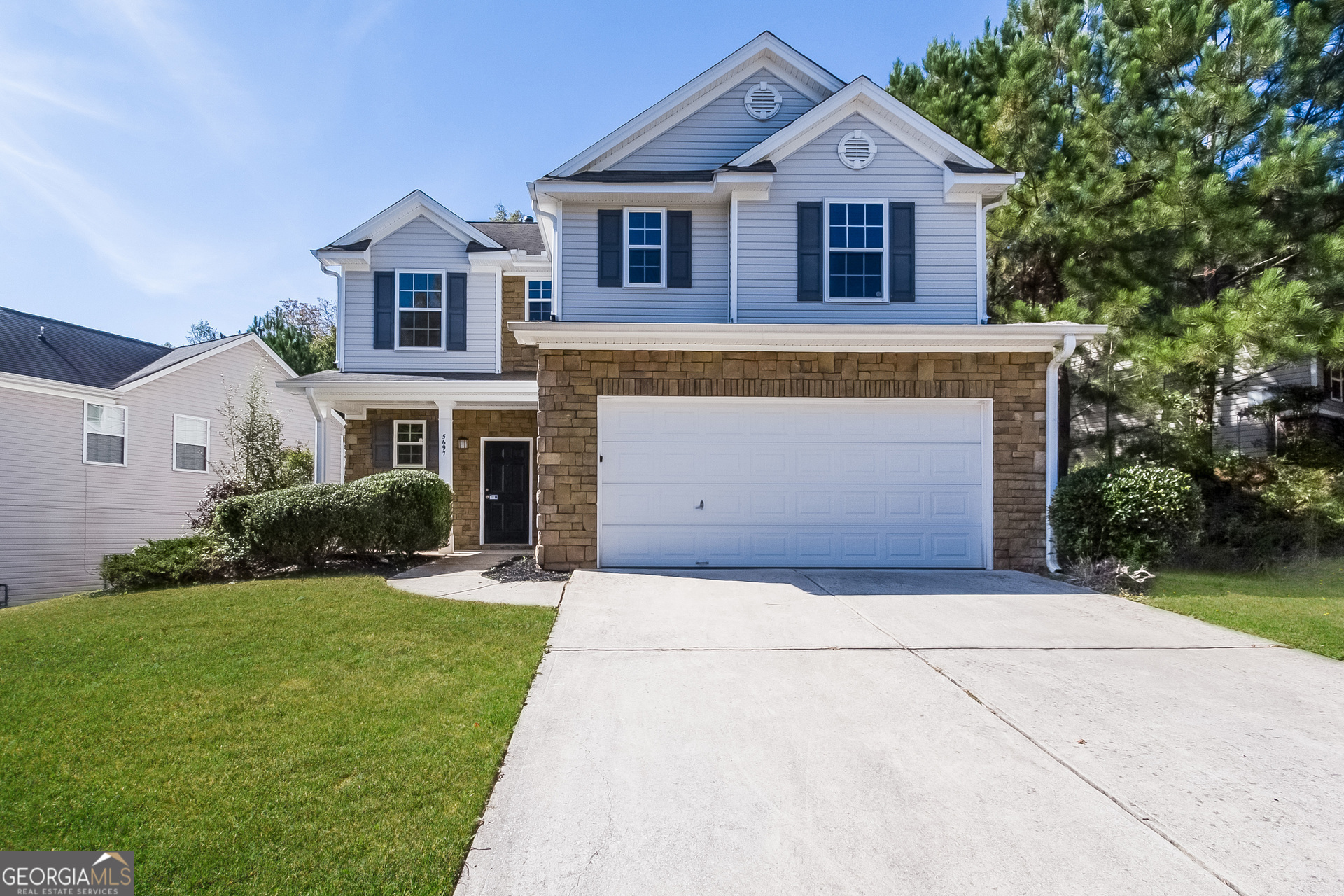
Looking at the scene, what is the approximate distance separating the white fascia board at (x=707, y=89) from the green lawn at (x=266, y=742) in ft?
24.4

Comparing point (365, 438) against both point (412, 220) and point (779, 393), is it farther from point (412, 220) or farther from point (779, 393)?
point (779, 393)

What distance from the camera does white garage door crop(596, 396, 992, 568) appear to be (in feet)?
29.6

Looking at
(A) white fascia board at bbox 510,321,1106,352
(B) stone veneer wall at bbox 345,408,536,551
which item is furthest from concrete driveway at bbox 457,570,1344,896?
(B) stone veneer wall at bbox 345,408,536,551

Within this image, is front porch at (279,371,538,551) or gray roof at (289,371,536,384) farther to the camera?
front porch at (279,371,538,551)

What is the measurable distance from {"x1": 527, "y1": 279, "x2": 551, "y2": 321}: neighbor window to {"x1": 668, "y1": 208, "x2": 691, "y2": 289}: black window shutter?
153 inches

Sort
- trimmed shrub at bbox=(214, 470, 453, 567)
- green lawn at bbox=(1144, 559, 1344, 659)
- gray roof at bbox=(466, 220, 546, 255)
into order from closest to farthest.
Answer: green lawn at bbox=(1144, 559, 1344, 659) < trimmed shrub at bbox=(214, 470, 453, 567) < gray roof at bbox=(466, 220, 546, 255)

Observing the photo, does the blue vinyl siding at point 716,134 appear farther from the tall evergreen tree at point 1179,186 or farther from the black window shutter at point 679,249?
the tall evergreen tree at point 1179,186

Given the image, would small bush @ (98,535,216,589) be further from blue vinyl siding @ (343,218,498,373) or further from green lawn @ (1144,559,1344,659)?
green lawn @ (1144,559,1344,659)

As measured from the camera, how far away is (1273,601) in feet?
24.6

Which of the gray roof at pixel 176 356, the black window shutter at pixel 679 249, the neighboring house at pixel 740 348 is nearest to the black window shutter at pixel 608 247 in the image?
the neighboring house at pixel 740 348

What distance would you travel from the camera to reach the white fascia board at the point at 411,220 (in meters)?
13.0

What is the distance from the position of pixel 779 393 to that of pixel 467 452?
692 centimetres

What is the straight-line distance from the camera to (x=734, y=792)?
3199 millimetres

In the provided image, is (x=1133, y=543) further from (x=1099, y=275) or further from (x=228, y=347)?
(x=228, y=347)
